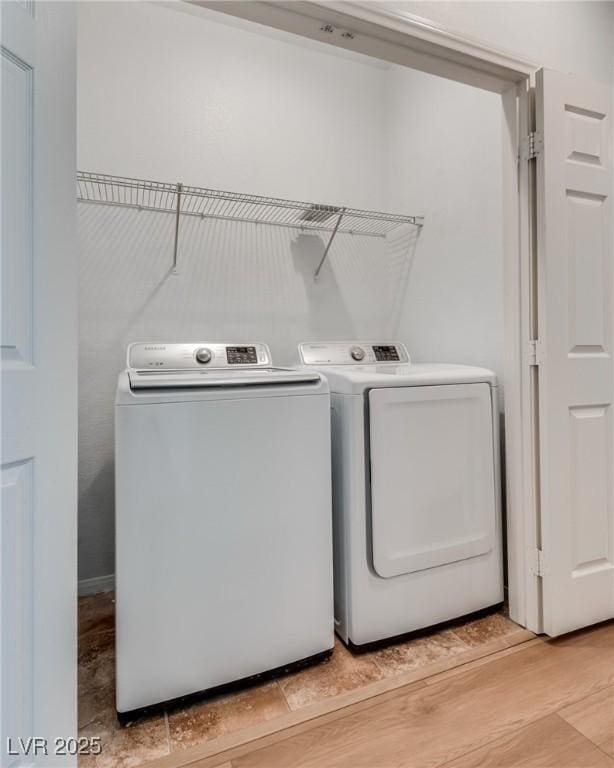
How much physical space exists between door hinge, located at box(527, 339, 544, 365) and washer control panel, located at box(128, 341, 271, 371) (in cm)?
108

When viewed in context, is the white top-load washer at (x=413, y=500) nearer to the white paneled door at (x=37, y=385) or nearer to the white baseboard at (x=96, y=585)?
the white paneled door at (x=37, y=385)

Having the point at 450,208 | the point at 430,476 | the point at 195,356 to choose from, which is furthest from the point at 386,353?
the point at 195,356

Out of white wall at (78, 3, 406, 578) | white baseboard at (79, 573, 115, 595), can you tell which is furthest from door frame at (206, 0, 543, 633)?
white baseboard at (79, 573, 115, 595)

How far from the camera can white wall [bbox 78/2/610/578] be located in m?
1.89

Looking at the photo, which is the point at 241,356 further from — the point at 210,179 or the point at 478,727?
the point at 478,727

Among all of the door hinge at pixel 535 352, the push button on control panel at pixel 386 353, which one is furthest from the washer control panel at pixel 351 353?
the door hinge at pixel 535 352

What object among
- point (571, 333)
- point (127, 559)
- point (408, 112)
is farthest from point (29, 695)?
point (408, 112)

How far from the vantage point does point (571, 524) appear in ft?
4.97

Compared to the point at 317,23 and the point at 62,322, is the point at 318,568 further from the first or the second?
the point at 317,23

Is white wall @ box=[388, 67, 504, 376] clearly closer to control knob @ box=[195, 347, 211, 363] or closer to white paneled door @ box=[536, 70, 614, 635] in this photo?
white paneled door @ box=[536, 70, 614, 635]

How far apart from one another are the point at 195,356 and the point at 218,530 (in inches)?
34.0

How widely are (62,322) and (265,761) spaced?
1.14 m

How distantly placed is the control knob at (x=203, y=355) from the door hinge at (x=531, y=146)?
1.43 m

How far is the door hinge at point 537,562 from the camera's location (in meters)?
1.50
